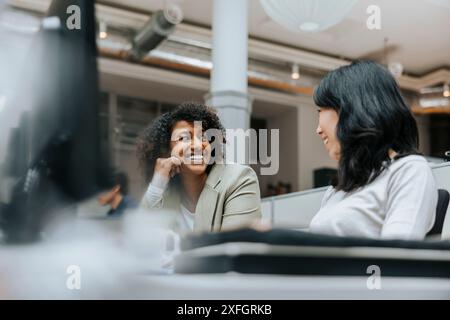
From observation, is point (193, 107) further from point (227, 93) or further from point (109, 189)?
point (227, 93)

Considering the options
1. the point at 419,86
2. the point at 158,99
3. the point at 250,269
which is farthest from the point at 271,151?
the point at 419,86

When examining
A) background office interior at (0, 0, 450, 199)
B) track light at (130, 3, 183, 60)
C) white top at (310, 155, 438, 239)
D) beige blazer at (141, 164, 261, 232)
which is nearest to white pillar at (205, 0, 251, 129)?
track light at (130, 3, 183, 60)

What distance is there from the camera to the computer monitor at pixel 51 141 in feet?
1.23

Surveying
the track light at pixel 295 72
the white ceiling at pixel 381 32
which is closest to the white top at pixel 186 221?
the white ceiling at pixel 381 32

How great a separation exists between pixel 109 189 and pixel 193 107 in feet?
1.73

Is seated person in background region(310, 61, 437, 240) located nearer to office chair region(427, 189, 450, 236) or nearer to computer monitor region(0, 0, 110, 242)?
office chair region(427, 189, 450, 236)

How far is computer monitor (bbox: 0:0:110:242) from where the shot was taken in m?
0.37

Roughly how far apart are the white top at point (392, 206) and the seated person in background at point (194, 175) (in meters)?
0.14

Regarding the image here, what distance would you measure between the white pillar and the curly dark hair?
3.02m

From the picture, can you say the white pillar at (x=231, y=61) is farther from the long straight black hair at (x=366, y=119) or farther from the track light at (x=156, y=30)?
the long straight black hair at (x=366, y=119)

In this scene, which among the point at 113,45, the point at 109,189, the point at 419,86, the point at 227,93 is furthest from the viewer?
the point at 419,86

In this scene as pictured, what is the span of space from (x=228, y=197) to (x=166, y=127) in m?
0.18

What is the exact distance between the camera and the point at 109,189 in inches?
14.8
